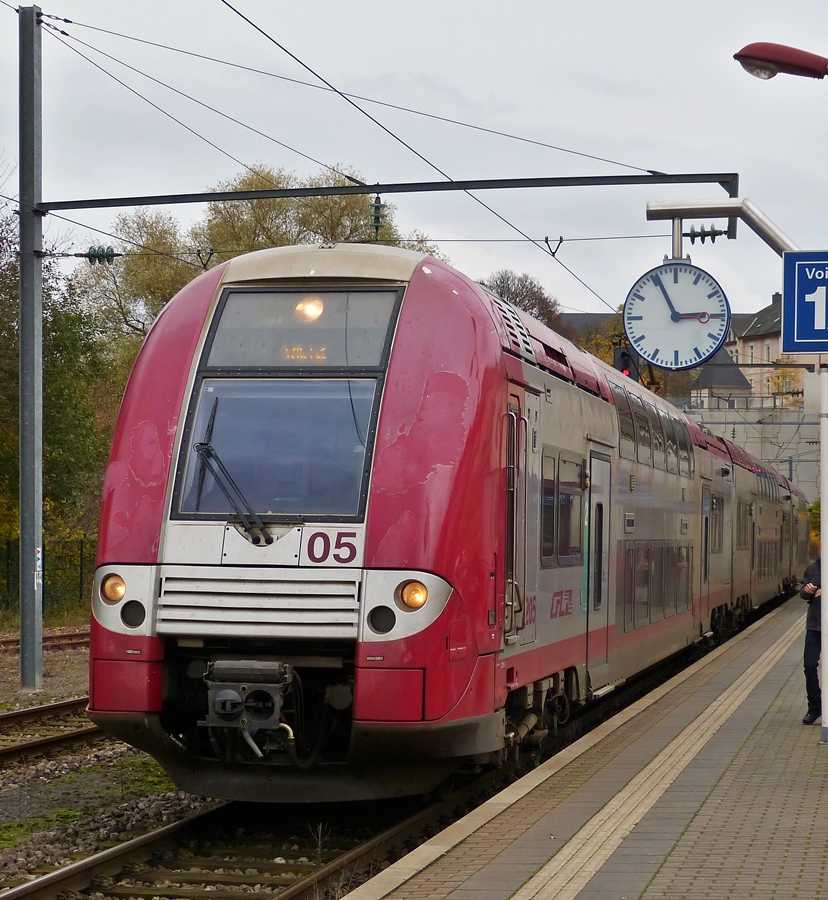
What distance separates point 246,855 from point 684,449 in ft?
34.8

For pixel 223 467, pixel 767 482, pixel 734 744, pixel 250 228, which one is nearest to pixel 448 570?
pixel 223 467

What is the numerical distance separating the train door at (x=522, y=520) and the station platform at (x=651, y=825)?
1049mm

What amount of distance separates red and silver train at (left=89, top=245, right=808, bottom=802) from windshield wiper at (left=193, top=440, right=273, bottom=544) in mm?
13

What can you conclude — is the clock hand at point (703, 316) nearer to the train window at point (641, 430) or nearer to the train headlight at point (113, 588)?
the train window at point (641, 430)

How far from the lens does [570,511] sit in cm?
1067

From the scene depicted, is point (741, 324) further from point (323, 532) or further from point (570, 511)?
point (323, 532)

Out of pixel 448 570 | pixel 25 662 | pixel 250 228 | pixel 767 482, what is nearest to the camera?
pixel 448 570

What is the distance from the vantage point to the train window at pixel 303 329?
27.8ft

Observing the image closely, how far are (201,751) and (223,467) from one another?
169cm

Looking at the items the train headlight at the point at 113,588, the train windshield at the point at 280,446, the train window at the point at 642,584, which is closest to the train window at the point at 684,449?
the train window at the point at 642,584

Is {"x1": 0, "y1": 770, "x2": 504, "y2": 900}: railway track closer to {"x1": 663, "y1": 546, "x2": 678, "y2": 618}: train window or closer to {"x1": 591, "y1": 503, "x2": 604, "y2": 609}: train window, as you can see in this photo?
{"x1": 591, "y1": 503, "x2": 604, "y2": 609}: train window

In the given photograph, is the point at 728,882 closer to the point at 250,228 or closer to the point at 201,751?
the point at 201,751

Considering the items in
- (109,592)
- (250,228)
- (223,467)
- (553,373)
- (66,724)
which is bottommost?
(66,724)

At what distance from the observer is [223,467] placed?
8.17 metres
